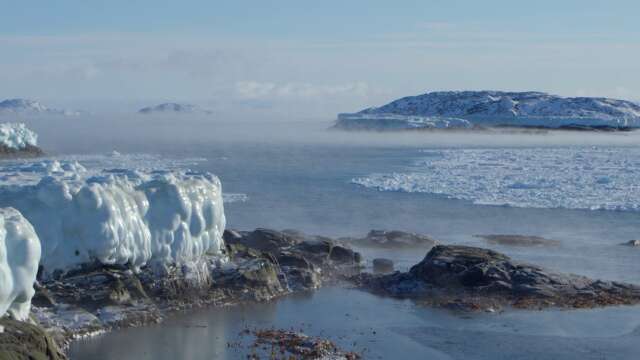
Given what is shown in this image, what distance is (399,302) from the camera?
18266 millimetres

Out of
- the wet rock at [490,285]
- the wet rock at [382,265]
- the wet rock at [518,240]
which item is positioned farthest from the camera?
the wet rock at [518,240]

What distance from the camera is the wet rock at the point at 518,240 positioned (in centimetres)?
2475

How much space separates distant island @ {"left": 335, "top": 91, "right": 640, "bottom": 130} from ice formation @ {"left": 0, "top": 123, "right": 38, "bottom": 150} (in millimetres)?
47465

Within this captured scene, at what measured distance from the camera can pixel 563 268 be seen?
2130 centimetres

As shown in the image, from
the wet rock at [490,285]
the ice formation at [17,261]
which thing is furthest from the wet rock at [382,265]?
the ice formation at [17,261]

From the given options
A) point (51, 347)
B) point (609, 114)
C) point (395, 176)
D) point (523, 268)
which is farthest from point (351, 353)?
point (609, 114)

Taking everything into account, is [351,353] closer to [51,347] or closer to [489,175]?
[51,347]

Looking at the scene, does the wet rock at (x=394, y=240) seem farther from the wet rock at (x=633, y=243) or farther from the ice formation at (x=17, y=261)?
the ice formation at (x=17, y=261)

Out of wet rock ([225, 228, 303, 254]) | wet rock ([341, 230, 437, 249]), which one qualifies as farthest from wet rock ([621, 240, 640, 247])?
wet rock ([225, 228, 303, 254])

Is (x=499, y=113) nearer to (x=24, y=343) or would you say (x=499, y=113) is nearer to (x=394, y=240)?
(x=394, y=240)

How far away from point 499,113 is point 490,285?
85927 millimetres

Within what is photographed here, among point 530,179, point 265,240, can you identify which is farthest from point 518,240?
point 530,179

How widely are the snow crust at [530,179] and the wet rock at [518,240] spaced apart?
268 inches

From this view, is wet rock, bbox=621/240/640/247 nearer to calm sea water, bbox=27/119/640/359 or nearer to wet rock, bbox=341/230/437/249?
calm sea water, bbox=27/119/640/359
